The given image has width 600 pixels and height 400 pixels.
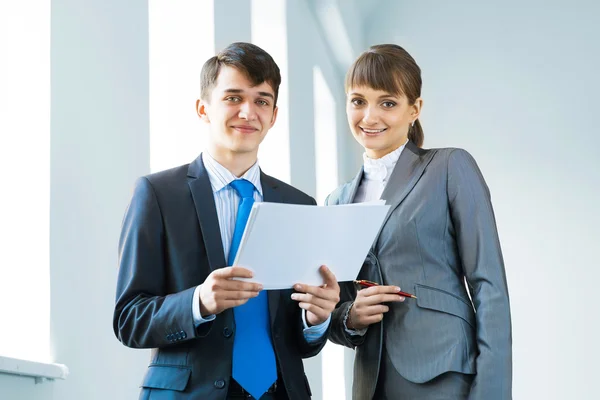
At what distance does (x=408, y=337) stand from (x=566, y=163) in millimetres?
5902

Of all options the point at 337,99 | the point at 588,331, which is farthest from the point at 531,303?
the point at 337,99

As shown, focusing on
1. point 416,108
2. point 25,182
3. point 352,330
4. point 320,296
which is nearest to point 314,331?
point 320,296

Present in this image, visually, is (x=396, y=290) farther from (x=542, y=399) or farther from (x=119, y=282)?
(x=542, y=399)

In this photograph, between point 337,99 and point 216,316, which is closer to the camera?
point 216,316

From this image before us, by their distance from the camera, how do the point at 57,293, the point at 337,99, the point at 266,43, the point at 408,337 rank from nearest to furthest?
the point at 408,337 < the point at 57,293 < the point at 266,43 < the point at 337,99

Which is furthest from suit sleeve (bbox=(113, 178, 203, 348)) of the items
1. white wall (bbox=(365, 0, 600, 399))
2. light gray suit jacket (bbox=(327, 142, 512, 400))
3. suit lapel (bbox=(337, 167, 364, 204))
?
white wall (bbox=(365, 0, 600, 399))

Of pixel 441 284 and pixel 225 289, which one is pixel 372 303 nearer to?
pixel 441 284

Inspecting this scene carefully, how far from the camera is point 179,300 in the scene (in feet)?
6.27

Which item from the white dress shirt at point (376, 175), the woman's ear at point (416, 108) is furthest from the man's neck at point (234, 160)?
the woman's ear at point (416, 108)

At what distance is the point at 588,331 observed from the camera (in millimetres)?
7434

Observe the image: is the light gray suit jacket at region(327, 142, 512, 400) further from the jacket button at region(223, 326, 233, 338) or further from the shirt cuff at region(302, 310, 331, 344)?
the jacket button at region(223, 326, 233, 338)

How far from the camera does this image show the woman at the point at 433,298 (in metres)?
2.22

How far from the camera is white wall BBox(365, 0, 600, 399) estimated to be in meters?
7.46

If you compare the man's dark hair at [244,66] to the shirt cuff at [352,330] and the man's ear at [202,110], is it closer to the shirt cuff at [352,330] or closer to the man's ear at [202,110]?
the man's ear at [202,110]
